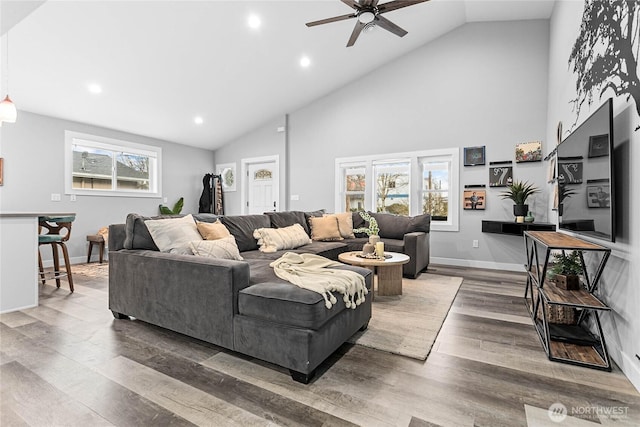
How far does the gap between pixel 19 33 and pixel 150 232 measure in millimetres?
3037

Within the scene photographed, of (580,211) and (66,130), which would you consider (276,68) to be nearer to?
(66,130)

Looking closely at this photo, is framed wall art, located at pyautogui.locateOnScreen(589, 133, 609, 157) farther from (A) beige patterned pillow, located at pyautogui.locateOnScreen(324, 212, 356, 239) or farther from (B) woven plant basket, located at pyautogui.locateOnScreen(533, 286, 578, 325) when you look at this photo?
(A) beige patterned pillow, located at pyautogui.locateOnScreen(324, 212, 356, 239)

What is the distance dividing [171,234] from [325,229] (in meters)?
2.49

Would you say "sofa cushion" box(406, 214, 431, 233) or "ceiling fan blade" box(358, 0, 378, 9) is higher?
"ceiling fan blade" box(358, 0, 378, 9)

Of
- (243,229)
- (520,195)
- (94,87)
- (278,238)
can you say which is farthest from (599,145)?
(94,87)

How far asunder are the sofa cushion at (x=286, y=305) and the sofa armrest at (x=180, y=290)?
12 centimetres

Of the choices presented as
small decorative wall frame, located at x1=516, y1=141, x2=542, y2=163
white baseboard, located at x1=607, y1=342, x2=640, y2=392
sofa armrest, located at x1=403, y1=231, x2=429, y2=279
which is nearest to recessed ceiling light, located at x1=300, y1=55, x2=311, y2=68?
sofa armrest, located at x1=403, y1=231, x2=429, y2=279

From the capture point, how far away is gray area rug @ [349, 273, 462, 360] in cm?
209

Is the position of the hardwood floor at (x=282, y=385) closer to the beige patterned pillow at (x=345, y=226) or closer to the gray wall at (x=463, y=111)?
the beige patterned pillow at (x=345, y=226)

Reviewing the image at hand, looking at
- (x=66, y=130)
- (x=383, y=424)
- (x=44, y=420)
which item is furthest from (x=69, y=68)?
(x=383, y=424)

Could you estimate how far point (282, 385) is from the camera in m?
1.63

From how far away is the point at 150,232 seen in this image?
2496 mm

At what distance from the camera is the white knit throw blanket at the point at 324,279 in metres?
1.80

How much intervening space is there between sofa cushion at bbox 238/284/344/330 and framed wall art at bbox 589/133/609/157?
198 centimetres
